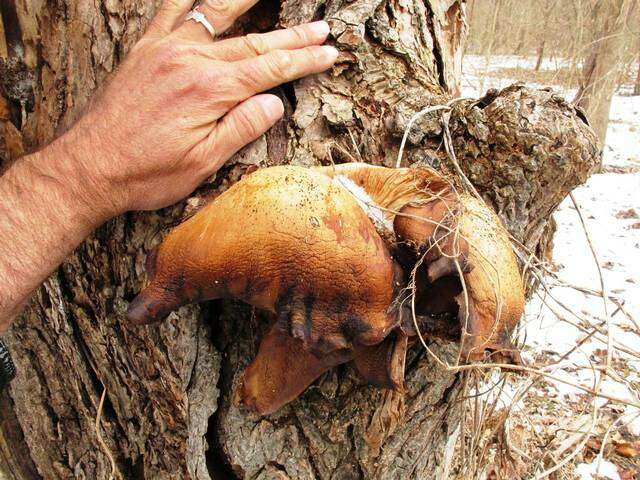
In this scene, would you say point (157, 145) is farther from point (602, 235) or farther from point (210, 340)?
point (602, 235)

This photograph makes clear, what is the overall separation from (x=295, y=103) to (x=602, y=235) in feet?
22.7

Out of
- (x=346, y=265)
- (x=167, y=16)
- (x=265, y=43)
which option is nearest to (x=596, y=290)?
(x=346, y=265)

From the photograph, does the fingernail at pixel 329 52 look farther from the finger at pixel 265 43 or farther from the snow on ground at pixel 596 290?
the snow on ground at pixel 596 290

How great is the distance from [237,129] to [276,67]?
0.24m

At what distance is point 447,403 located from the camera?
1640mm

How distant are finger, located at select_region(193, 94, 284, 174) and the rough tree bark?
0.05m

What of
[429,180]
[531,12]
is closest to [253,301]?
[429,180]

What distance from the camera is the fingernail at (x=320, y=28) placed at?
156 centimetres

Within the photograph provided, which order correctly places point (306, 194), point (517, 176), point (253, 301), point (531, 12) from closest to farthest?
1. point (306, 194)
2. point (253, 301)
3. point (517, 176)
4. point (531, 12)

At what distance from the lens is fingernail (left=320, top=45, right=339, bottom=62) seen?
60.6 inches

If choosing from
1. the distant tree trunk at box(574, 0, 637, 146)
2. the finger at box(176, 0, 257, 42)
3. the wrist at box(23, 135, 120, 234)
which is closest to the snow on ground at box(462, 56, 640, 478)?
the finger at box(176, 0, 257, 42)

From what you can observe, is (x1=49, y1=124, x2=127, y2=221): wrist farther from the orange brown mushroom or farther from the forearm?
the orange brown mushroom

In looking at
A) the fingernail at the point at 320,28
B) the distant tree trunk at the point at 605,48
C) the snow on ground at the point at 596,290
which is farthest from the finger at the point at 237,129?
the distant tree trunk at the point at 605,48

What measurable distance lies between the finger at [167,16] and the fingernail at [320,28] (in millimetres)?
417
